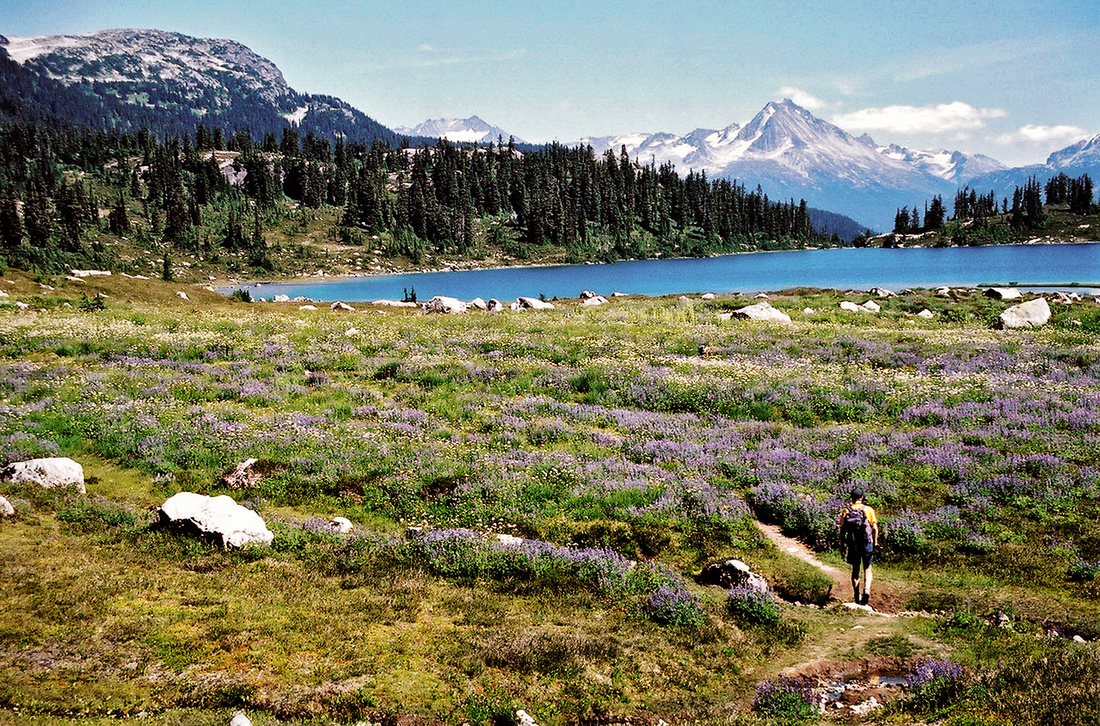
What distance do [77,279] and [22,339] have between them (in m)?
40.6

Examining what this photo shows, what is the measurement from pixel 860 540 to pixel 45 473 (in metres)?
18.4

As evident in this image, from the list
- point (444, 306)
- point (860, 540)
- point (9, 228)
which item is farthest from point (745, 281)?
point (9, 228)

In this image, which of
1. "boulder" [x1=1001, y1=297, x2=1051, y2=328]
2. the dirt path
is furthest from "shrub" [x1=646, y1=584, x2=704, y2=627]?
"boulder" [x1=1001, y1=297, x2=1051, y2=328]

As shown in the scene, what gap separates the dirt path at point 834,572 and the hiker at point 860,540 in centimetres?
20

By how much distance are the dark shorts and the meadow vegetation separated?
2.60 ft

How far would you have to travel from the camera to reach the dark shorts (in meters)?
12.0

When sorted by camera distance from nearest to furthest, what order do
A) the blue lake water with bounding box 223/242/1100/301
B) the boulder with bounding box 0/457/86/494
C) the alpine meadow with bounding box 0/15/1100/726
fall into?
1. the alpine meadow with bounding box 0/15/1100/726
2. the boulder with bounding box 0/457/86/494
3. the blue lake water with bounding box 223/242/1100/301

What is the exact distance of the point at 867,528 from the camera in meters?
11.9

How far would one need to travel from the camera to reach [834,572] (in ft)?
43.1

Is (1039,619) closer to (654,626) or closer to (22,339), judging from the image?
(654,626)

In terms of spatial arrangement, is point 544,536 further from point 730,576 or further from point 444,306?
point 444,306

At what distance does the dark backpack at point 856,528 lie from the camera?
11.9 metres

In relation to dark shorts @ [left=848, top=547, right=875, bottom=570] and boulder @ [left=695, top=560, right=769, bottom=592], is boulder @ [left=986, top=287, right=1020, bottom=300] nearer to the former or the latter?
dark shorts @ [left=848, top=547, right=875, bottom=570]

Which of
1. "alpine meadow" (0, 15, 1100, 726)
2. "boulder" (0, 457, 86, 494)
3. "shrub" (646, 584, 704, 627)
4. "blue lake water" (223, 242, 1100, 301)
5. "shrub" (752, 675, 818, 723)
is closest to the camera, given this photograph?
"shrub" (752, 675, 818, 723)
